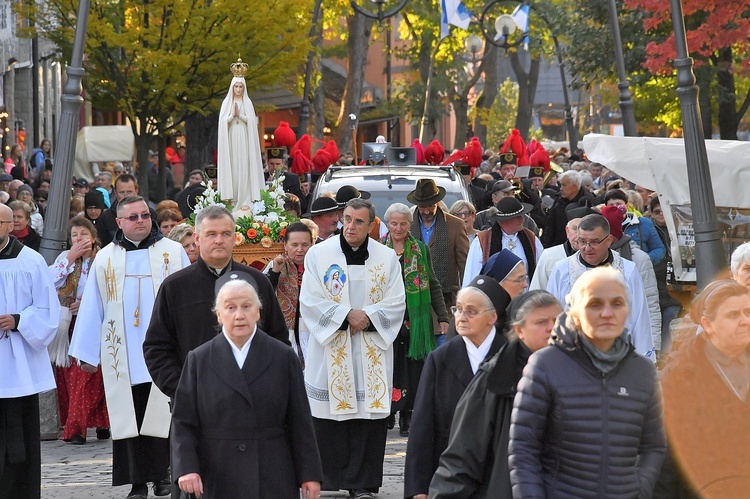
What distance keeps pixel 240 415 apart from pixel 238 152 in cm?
846

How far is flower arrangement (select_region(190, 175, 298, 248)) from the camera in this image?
1341 cm

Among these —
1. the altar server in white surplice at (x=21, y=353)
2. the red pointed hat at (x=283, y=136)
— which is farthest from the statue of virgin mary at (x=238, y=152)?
the red pointed hat at (x=283, y=136)

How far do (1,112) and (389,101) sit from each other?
20525 millimetres

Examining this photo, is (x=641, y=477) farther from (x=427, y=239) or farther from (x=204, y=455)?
(x=427, y=239)

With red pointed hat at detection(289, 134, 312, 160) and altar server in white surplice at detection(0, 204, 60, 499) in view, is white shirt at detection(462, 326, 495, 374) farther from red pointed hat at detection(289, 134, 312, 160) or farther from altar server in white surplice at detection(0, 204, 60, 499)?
red pointed hat at detection(289, 134, 312, 160)

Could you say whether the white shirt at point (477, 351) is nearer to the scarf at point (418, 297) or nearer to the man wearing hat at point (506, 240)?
the scarf at point (418, 297)

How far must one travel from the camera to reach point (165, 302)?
8086 mm

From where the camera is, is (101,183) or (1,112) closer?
(101,183)

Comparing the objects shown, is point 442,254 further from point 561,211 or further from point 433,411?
point 433,411

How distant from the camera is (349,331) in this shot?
378 inches

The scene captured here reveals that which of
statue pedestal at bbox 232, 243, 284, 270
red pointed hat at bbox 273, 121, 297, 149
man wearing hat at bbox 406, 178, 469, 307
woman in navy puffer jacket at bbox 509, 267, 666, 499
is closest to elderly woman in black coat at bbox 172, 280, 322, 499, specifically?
woman in navy puffer jacket at bbox 509, 267, 666, 499

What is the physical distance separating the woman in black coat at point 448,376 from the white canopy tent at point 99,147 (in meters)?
26.5

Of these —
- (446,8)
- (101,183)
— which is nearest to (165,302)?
(101,183)

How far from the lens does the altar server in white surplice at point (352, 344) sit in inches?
374
